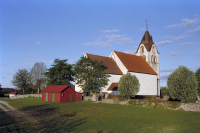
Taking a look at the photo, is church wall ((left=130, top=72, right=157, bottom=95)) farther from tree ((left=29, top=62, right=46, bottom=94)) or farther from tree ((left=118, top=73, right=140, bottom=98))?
tree ((left=29, top=62, right=46, bottom=94))

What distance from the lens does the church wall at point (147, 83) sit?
A: 54.2 metres

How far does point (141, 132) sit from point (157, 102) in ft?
56.7

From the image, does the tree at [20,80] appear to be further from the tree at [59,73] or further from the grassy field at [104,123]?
the grassy field at [104,123]

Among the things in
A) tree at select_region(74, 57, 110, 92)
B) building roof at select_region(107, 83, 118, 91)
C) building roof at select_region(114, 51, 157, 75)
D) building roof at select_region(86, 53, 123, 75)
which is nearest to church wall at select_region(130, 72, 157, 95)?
building roof at select_region(114, 51, 157, 75)

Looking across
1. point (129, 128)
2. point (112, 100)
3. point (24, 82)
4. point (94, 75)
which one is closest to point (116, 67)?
point (94, 75)

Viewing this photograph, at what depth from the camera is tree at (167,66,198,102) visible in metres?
27.5

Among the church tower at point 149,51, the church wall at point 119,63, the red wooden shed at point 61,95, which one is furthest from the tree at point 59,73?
the church tower at point 149,51

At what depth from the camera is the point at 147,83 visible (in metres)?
56.2

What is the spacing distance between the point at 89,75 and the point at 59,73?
12.3 metres

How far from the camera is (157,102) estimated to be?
28719 millimetres

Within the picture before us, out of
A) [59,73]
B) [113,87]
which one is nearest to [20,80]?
[59,73]

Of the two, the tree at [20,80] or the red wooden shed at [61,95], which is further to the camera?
the tree at [20,80]

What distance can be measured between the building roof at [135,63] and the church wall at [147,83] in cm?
134

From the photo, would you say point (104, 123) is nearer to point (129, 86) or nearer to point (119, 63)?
point (129, 86)
